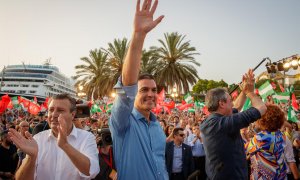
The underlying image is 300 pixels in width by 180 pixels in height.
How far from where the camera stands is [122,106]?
192 cm

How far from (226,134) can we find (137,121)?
1191 mm

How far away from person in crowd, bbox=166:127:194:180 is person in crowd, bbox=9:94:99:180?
3.83 m

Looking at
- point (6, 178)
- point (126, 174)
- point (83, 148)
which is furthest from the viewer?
point (6, 178)

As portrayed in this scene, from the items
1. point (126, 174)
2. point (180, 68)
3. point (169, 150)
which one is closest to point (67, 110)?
point (126, 174)

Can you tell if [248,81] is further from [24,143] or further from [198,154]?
[198,154]

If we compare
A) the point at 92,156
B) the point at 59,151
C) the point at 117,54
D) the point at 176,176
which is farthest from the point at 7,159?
the point at 117,54

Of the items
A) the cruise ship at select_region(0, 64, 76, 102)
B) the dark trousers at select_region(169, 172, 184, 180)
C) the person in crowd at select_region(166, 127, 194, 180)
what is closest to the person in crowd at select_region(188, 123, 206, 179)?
the person in crowd at select_region(166, 127, 194, 180)

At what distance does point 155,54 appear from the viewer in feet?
100

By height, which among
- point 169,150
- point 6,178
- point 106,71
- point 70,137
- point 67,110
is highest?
point 106,71

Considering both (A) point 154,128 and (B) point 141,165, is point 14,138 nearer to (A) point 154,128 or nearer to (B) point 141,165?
(B) point 141,165

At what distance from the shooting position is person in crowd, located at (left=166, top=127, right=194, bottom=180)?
595 centimetres

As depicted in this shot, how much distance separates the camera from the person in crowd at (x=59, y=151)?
1987 millimetres

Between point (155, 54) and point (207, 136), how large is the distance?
2797cm

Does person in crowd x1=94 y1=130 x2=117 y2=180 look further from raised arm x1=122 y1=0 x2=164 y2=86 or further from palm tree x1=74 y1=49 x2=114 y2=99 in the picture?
palm tree x1=74 y1=49 x2=114 y2=99
